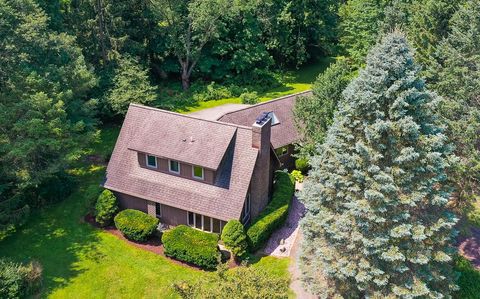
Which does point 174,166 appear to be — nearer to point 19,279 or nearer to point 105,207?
point 105,207

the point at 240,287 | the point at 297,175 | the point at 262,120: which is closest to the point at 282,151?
the point at 297,175

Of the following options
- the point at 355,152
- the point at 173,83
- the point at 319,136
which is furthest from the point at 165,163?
the point at 173,83

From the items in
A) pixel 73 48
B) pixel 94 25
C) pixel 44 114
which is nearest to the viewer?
pixel 44 114

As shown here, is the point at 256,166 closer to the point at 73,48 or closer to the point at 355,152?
the point at 355,152

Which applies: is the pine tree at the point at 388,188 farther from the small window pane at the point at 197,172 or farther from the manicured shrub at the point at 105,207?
the manicured shrub at the point at 105,207

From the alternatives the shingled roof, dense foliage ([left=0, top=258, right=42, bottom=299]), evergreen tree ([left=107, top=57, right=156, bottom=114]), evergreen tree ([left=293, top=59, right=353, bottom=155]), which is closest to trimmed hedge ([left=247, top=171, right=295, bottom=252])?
the shingled roof

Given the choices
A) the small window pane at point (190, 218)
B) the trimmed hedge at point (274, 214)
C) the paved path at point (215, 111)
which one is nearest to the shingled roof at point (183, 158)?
the small window pane at point (190, 218)
